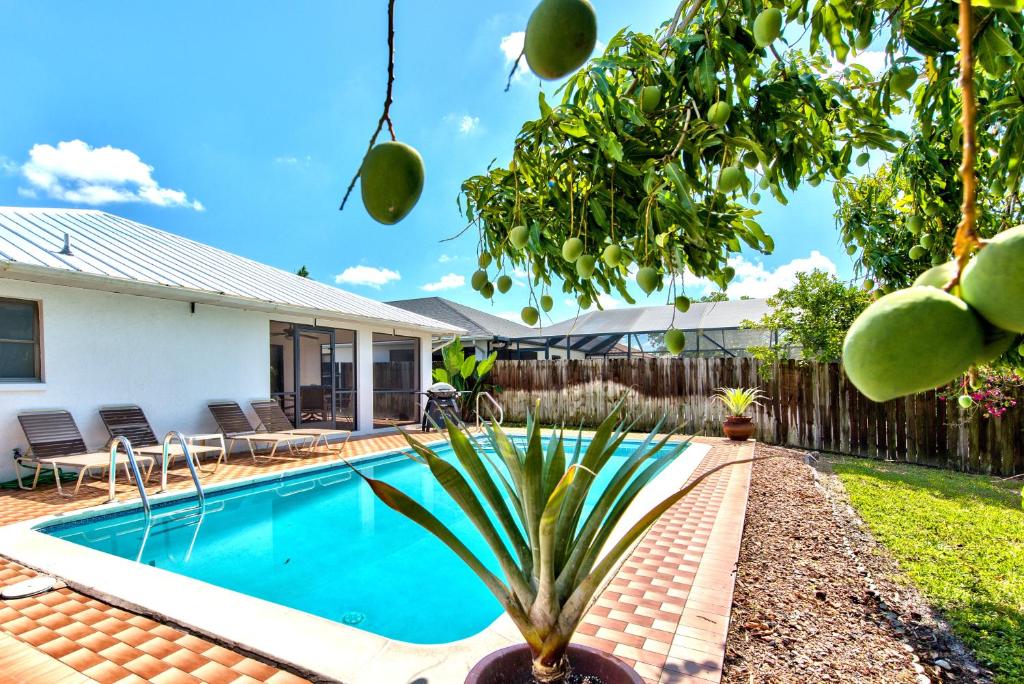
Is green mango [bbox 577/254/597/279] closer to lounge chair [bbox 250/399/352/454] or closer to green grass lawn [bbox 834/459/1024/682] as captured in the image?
green grass lawn [bbox 834/459/1024/682]

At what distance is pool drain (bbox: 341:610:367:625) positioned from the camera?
4367 mm

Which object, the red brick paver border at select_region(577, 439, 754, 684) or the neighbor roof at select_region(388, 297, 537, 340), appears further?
the neighbor roof at select_region(388, 297, 537, 340)

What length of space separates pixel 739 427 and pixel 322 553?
9356 mm

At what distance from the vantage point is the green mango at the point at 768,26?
5.28 feet

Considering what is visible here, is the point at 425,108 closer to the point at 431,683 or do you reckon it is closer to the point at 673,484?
the point at 431,683

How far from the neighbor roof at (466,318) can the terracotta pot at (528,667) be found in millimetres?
18970

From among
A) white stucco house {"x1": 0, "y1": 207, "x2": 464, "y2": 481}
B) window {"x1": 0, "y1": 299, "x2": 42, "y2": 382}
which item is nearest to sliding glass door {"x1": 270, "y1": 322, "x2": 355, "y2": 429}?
white stucco house {"x1": 0, "y1": 207, "x2": 464, "y2": 481}

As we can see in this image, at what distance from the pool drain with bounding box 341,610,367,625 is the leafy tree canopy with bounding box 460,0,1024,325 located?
353 centimetres

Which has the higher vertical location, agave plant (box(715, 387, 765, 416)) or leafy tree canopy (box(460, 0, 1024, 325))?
leafy tree canopy (box(460, 0, 1024, 325))

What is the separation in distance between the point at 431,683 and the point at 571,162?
2.59m

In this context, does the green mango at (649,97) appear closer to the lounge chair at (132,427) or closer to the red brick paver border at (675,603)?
the red brick paver border at (675,603)

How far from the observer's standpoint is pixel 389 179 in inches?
38.0

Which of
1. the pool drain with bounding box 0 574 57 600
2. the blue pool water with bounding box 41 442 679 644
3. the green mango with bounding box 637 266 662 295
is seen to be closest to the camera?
the green mango with bounding box 637 266 662 295

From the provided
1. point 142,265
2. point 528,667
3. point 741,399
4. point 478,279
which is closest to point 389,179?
point 478,279
